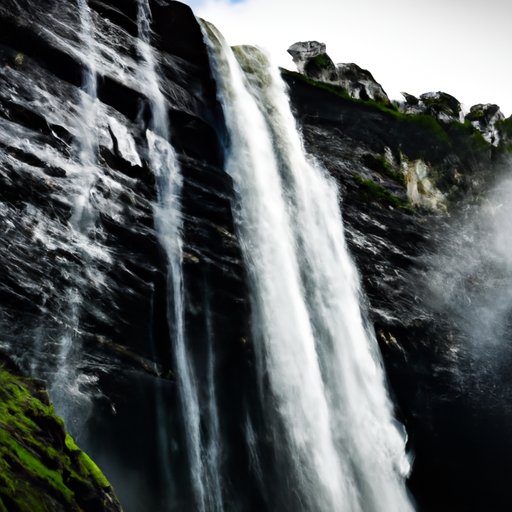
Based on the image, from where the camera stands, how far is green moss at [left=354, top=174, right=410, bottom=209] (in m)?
20.3

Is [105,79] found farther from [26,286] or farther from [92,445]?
[92,445]

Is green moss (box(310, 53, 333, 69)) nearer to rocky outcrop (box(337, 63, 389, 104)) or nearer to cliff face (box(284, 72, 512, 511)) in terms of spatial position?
rocky outcrop (box(337, 63, 389, 104))

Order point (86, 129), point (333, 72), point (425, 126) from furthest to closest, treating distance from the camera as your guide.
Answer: point (333, 72), point (425, 126), point (86, 129)

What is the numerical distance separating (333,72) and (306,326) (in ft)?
42.8

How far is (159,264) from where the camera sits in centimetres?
1373

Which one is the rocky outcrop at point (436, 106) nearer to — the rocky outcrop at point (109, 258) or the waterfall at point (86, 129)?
the rocky outcrop at point (109, 258)

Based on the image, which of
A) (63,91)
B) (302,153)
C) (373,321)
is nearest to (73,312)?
(63,91)

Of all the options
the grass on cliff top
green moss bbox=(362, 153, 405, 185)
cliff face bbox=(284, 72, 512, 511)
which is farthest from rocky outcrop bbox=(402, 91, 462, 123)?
green moss bbox=(362, 153, 405, 185)

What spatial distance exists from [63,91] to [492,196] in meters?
16.4

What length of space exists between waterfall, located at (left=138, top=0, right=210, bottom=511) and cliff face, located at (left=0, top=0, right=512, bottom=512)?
19 centimetres

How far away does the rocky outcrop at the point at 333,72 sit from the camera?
24438mm

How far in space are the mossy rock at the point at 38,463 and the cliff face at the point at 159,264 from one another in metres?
2.21

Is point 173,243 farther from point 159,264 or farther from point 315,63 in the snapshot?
point 315,63

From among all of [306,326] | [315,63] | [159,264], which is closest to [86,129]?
[159,264]
